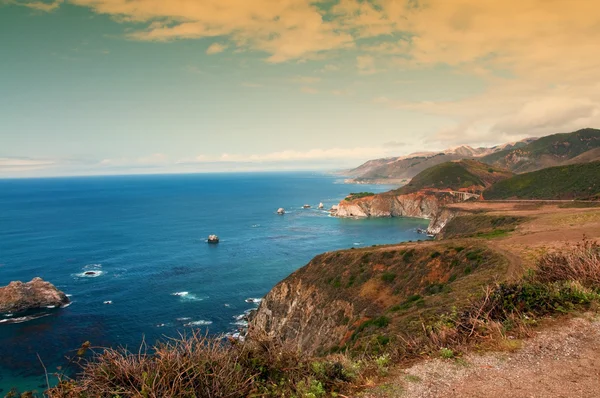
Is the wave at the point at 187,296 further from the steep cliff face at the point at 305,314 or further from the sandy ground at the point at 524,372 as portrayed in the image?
the sandy ground at the point at 524,372

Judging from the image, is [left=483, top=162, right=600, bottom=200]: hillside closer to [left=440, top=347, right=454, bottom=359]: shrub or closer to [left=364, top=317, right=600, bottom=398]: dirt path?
[left=364, top=317, right=600, bottom=398]: dirt path

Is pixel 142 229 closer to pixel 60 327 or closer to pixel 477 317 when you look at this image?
pixel 60 327

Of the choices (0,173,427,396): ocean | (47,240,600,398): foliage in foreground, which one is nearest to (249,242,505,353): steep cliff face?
(0,173,427,396): ocean

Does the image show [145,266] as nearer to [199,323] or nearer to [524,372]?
[199,323]

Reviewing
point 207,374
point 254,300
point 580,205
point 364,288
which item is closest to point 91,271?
point 254,300

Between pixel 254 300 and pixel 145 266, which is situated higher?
pixel 145 266

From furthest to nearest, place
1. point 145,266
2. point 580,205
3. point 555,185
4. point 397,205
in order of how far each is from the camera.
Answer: point 397,205 < point 555,185 < point 580,205 < point 145,266
